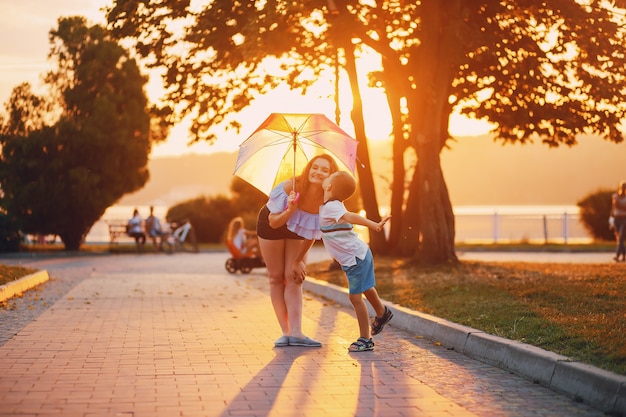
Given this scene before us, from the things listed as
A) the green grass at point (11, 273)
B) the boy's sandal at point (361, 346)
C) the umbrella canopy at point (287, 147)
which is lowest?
the boy's sandal at point (361, 346)

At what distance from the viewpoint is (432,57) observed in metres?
20.0

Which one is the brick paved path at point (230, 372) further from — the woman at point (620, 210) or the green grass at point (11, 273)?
the woman at point (620, 210)

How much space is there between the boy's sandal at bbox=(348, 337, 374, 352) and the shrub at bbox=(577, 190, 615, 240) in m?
31.9

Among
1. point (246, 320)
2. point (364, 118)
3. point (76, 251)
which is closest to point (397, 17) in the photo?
point (364, 118)

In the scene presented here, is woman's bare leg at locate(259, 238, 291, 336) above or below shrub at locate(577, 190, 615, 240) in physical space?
below

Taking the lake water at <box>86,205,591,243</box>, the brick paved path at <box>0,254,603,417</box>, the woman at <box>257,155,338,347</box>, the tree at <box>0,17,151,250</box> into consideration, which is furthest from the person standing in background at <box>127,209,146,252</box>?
the woman at <box>257,155,338,347</box>

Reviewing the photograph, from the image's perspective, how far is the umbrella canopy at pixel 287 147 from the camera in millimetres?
10656

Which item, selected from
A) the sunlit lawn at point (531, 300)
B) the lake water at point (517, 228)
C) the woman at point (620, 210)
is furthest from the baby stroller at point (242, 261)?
the lake water at point (517, 228)

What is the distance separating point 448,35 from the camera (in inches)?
754

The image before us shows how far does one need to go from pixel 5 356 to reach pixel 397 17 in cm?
1494

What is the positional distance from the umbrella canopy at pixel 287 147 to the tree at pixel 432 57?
22.0 feet

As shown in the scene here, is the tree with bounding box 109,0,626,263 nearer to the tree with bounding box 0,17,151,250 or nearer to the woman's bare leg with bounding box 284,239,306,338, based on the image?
the woman's bare leg with bounding box 284,239,306,338

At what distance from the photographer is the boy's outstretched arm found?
9071mm

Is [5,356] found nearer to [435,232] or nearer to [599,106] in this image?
[435,232]
